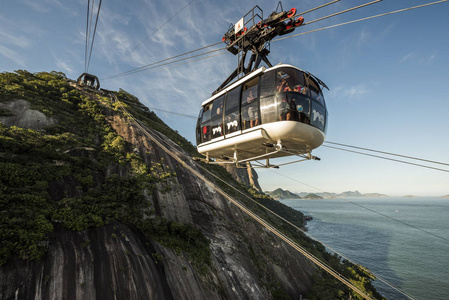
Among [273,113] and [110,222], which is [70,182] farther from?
[273,113]

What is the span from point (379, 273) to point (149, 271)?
5410 cm

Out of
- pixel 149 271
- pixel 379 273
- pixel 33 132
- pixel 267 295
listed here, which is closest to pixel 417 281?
pixel 379 273

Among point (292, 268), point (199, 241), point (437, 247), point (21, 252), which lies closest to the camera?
point (21, 252)

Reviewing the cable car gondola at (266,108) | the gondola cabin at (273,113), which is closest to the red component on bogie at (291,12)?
the cable car gondola at (266,108)

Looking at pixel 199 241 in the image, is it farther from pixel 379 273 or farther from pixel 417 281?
pixel 417 281

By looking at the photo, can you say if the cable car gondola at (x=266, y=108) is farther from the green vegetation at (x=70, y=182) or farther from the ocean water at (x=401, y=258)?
the ocean water at (x=401, y=258)

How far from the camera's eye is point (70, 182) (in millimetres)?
13219

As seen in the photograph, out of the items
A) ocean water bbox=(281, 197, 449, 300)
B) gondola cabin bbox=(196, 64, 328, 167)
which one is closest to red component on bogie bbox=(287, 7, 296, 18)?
gondola cabin bbox=(196, 64, 328, 167)

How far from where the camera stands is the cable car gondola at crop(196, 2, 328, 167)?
8000mm

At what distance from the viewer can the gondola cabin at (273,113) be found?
7961mm

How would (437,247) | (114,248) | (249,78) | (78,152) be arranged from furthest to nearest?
(437,247) < (78,152) < (114,248) < (249,78)

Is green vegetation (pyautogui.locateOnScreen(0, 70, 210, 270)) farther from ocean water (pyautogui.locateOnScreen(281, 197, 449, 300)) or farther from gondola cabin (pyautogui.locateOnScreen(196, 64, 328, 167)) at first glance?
→ ocean water (pyautogui.locateOnScreen(281, 197, 449, 300))

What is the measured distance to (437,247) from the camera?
198 ft

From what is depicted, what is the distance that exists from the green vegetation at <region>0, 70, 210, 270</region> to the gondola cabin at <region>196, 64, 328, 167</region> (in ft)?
28.3
